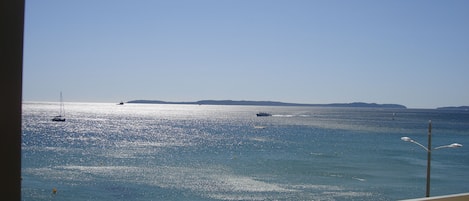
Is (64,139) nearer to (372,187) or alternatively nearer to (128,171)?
(128,171)

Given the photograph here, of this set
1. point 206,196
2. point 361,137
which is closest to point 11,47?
point 206,196

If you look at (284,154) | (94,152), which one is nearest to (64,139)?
(94,152)

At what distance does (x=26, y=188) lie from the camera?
19938 mm

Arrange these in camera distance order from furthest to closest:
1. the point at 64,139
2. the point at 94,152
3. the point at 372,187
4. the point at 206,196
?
the point at 64,139 < the point at 94,152 < the point at 372,187 < the point at 206,196

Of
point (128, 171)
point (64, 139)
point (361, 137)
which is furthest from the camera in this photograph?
point (361, 137)

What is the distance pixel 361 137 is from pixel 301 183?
27.7 m

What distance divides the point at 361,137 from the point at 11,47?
4914 cm

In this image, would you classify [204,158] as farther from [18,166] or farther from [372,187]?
[18,166]

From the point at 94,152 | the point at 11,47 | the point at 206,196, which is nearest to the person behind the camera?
the point at 11,47

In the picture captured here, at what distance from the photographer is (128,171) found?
2511 centimetres

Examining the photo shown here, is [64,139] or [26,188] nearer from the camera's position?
[26,188]

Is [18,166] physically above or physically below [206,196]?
above

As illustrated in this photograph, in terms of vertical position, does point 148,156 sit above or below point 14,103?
below

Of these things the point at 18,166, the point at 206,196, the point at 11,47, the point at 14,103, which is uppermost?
the point at 11,47
